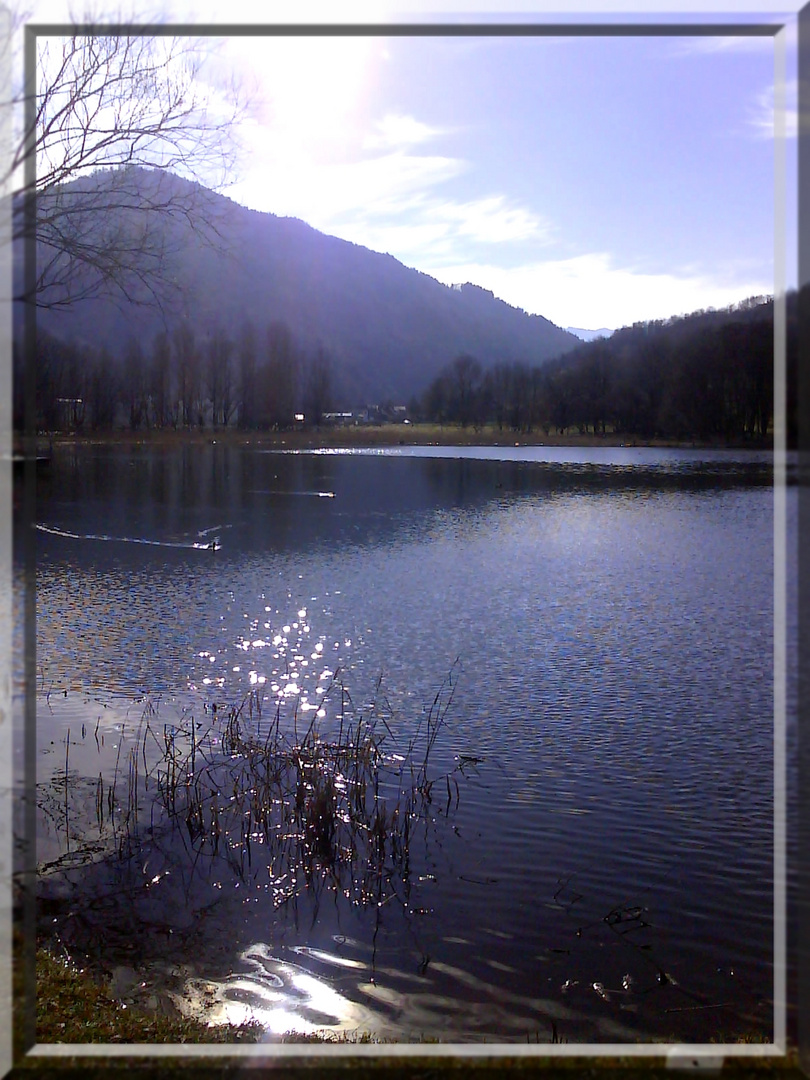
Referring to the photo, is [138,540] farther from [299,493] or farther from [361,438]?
[299,493]

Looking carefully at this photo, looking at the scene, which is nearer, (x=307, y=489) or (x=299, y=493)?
(x=299, y=493)

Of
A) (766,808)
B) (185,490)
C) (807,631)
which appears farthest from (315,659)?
(185,490)

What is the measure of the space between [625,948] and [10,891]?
3.01 metres

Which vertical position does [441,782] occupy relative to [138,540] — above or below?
below

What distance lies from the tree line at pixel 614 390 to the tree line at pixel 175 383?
2.65 m

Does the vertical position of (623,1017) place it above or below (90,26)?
below

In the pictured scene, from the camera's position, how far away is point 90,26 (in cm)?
283

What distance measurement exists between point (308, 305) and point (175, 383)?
19.3 feet

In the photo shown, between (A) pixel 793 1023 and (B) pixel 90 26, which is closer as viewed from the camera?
(A) pixel 793 1023

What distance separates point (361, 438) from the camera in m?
18.1

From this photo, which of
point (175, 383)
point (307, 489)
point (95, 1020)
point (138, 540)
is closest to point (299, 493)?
point (307, 489)

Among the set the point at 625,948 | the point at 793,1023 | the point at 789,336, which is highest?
the point at 789,336

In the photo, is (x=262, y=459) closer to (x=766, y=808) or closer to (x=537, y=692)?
(x=537, y=692)

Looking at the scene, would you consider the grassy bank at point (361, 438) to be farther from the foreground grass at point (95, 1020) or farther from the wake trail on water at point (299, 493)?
the foreground grass at point (95, 1020)
